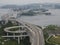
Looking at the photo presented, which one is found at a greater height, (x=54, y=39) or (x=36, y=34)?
(x=36, y=34)

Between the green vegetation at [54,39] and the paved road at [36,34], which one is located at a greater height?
the paved road at [36,34]

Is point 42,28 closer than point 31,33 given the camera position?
No

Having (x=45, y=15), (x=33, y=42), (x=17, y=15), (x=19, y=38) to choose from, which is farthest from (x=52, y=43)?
(x=17, y=15)

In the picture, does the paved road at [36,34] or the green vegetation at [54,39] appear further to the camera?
the green vegetation at [54,39]

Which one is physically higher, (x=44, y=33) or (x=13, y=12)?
(x=13, y=12)

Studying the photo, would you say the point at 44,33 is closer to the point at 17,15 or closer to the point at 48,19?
the point at 48,19

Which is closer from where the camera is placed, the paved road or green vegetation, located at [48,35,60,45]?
the paved road

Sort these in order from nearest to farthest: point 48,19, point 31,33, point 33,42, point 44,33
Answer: point 33,42 → point 31,33 → point 44,33 → point 48,19

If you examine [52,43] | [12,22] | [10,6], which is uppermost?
[10,6]

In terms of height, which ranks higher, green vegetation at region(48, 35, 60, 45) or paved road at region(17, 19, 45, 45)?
paved road at region(17, 19, 45, 45)

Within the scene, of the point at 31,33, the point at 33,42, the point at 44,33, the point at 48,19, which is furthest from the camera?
the point at 48,19
